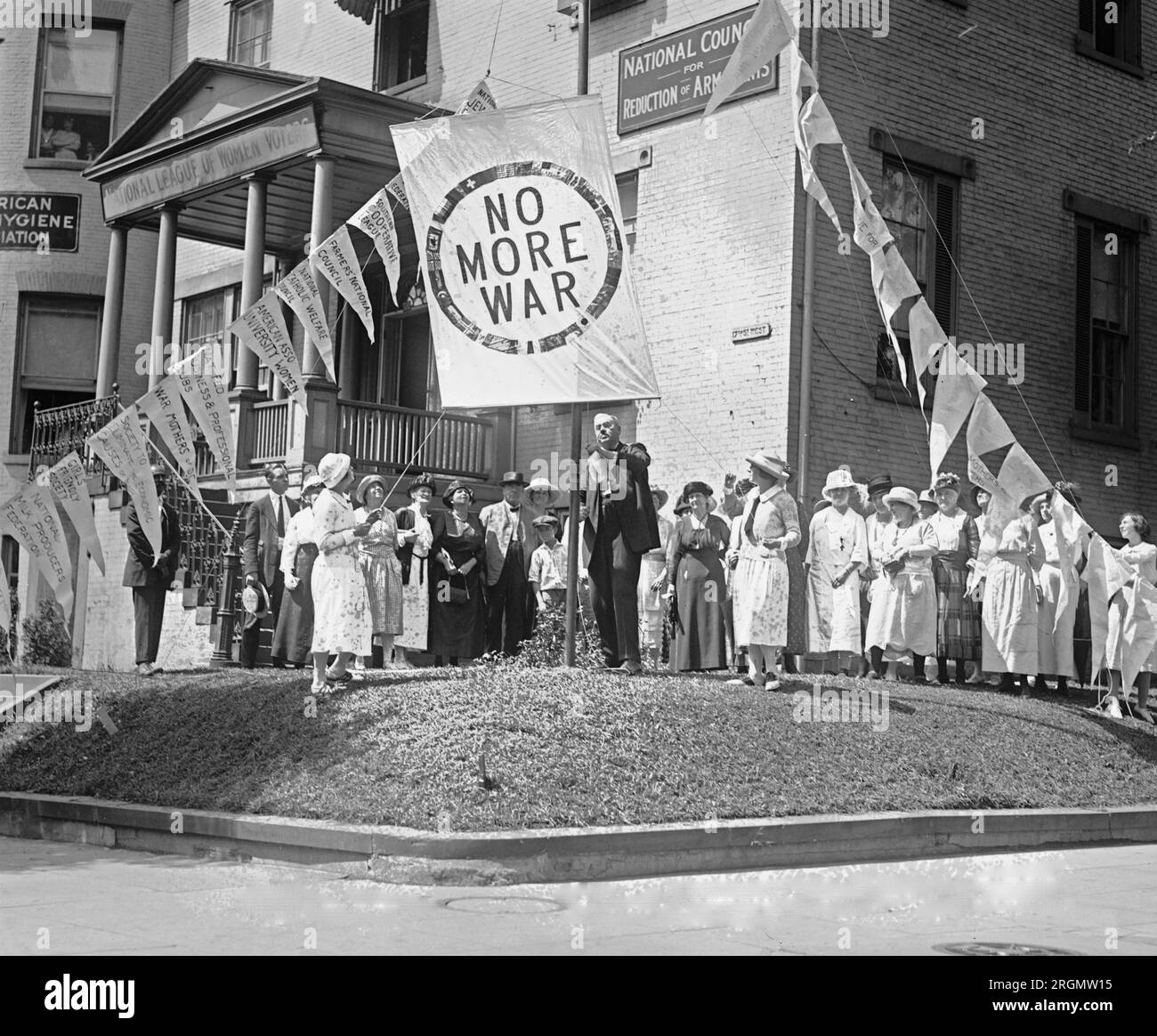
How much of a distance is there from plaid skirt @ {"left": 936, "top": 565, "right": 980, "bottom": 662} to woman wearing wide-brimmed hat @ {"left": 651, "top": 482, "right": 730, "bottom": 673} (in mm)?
2102

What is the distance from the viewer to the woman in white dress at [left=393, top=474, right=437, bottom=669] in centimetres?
1480

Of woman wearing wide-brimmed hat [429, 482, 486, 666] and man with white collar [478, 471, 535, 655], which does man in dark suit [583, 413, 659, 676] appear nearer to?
man with white collar [478, 471, 535, 655]

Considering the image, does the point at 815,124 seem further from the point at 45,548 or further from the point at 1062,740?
Result: the point at 45,548

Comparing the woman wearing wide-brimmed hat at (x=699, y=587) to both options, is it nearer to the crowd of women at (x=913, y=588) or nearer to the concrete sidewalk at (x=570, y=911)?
the crowd of women at (x=913, y=588)

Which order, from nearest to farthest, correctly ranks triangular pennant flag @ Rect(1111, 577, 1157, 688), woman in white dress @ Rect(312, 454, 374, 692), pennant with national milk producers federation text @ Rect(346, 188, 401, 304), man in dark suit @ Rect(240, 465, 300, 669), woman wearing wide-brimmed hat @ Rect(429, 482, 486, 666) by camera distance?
woman in white dress @ Rect(312, 454, 374, 692) → pennant with national milk producers federation text @ Rect(346, 188, 401, 304) → triangular pennant flag @ Rect(1111, 577, 1157, 688) → man in dark suit @ Rect(240, 465, 300, 669) → woman wearing wide-brimmed hat @ Rect(429, 482, 486, 666)

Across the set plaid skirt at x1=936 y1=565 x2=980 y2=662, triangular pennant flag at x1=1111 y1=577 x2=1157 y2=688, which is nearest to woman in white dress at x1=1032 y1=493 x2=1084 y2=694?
plaid skirt at x1=936 y1=565 x2=980 y2=662

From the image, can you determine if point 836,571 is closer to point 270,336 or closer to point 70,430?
point 270,336

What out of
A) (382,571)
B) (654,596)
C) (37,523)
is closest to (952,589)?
(654,596)

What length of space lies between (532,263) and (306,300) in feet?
8.26

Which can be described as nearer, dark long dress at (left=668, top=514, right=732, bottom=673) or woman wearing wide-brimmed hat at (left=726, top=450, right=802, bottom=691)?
woman wearing wide-brimmed hat at (left=726, top=450, right=802, bottom=691)

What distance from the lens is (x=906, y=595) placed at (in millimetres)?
13938

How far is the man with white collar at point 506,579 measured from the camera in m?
15.0

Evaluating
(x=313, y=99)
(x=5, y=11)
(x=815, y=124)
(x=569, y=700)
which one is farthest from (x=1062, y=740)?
(x=5, y=11)

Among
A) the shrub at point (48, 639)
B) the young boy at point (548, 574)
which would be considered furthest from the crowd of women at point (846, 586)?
the shrub at point (48, 639)
